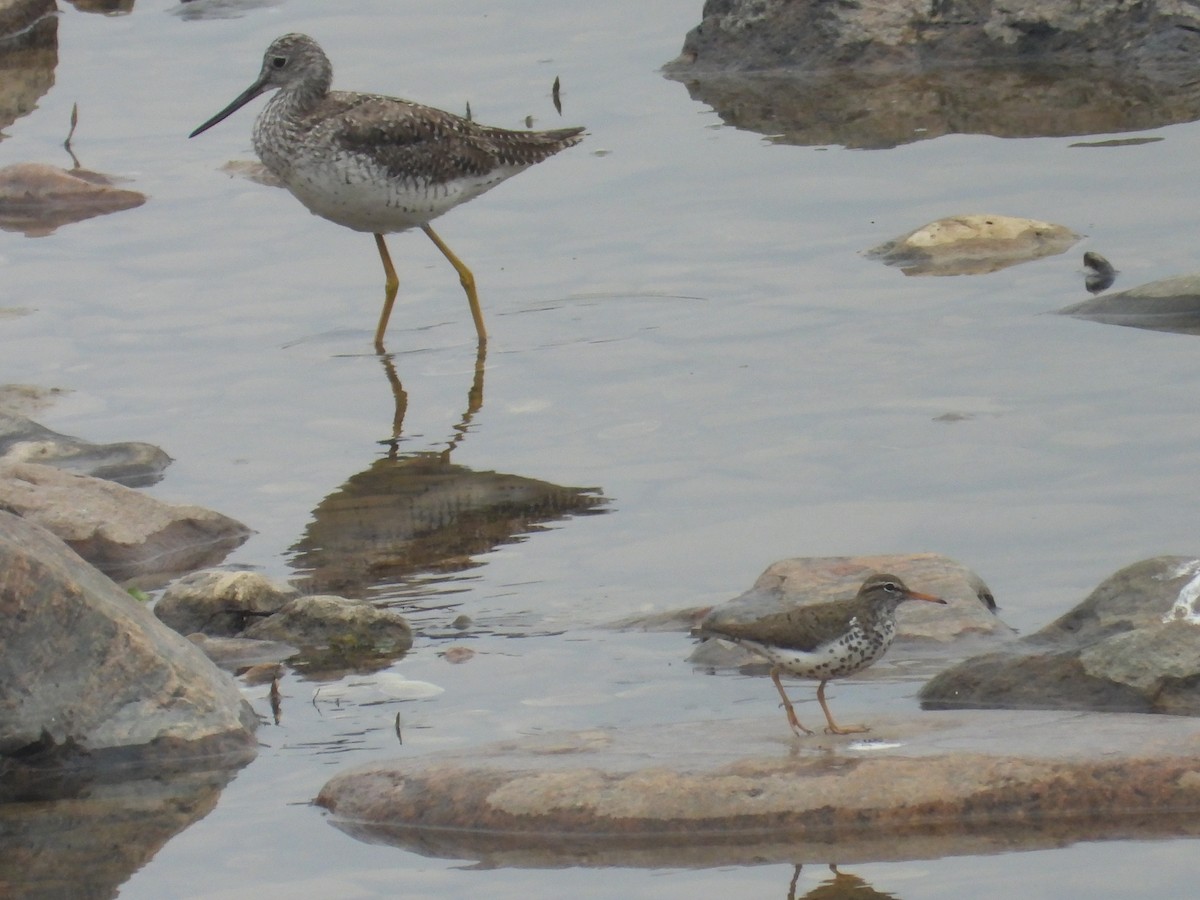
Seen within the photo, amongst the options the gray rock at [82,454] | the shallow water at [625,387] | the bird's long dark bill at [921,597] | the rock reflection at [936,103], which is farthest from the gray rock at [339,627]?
the rock reflection at [936,103]

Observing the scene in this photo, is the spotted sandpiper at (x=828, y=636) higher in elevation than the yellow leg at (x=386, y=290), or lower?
higher

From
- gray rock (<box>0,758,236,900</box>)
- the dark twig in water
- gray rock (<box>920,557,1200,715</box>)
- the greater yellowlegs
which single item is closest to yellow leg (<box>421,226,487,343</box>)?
the greater yellowlegs

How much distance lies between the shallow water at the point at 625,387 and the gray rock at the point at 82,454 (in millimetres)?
149

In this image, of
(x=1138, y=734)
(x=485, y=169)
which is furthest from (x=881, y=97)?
(x=1138, y=734)

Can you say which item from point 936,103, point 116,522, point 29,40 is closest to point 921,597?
point 116,522

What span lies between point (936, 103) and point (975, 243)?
4.30m

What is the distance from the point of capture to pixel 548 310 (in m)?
14.0

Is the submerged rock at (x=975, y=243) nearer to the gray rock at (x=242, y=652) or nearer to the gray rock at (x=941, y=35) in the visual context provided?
the gray rock at (x=941, y=35)

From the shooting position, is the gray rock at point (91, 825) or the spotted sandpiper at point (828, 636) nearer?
the gray rock at point (91, 825)

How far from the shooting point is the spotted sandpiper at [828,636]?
7512 millimetres

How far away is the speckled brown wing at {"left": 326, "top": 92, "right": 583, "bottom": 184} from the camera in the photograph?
1398 cm

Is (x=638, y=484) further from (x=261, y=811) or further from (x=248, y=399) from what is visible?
(x=261, y=811)

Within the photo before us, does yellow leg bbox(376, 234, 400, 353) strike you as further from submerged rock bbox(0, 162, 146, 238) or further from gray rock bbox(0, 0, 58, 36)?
gray rock bbox(0, 0, 58, 36)

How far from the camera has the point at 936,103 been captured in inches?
697
